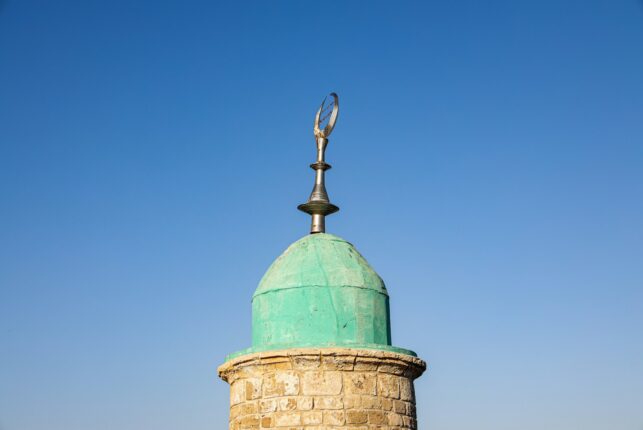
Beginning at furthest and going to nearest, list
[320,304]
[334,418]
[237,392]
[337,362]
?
[237,392] → [320,304] → [337,362] → [334,418]

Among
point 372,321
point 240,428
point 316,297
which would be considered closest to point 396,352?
point 372,321

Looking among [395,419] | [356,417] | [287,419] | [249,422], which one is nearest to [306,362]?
[287,419]

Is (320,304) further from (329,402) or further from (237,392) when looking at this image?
(237,392)

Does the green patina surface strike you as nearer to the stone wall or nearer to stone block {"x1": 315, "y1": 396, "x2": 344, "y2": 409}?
the stone wall

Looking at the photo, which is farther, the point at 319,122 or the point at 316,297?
the point at 319,122

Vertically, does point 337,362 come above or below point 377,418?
above

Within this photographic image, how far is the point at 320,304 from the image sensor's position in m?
6.89

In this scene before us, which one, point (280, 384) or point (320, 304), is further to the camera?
point (320, 304)

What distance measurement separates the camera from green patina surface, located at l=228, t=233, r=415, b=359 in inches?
269

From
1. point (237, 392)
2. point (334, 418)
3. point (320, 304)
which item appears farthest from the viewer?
point (237, 392)

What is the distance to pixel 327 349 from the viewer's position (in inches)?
260

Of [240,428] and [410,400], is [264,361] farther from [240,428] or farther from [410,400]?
[410,400]

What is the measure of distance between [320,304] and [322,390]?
2.36ft

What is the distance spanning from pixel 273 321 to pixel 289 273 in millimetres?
434
